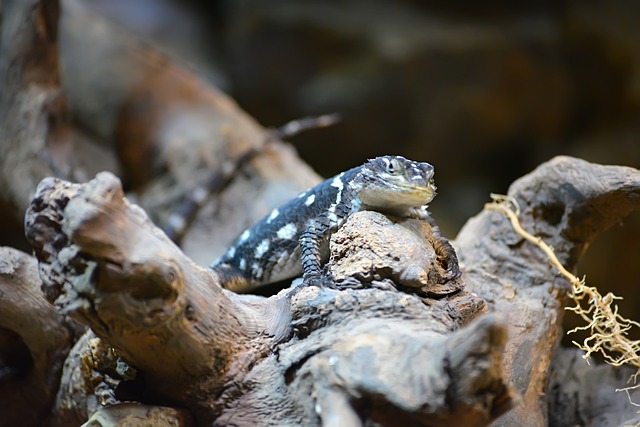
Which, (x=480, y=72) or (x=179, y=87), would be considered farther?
(x=480, y=72)

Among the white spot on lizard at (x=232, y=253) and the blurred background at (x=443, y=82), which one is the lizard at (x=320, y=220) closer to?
the white spot on lizard at (x=232, y=253)

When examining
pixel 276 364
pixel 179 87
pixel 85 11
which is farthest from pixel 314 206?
pixel 85 11

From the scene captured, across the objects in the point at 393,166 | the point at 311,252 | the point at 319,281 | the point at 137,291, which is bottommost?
the point at 137,291

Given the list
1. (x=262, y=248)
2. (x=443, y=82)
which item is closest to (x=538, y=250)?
(x=262, y=248)

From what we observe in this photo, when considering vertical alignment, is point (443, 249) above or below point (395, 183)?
below

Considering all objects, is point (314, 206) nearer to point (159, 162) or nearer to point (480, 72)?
point (159, 162)

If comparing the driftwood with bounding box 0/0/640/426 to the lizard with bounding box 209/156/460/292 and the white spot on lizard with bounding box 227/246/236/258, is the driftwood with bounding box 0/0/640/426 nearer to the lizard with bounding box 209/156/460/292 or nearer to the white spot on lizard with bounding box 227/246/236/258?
the lizard with bounding box 209/156/460/292

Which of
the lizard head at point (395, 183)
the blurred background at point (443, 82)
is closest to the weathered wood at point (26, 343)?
the lizard head at point (395, 183)

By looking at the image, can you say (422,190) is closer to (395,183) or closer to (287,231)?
(395,183)
